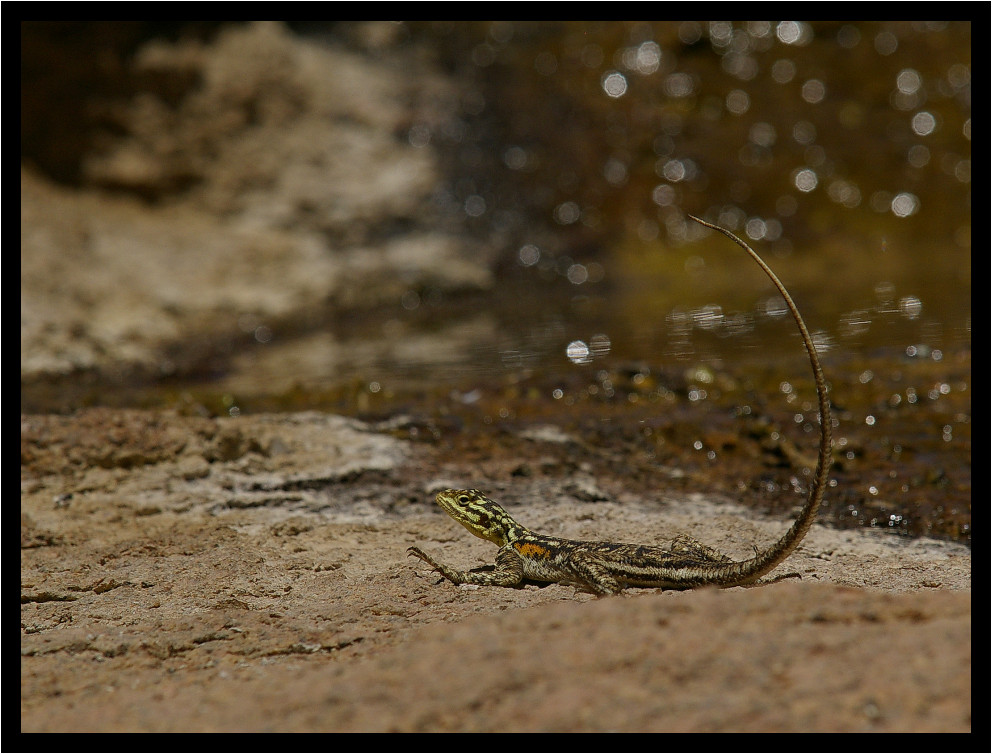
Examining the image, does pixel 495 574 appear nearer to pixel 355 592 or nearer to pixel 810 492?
pixel 355 592

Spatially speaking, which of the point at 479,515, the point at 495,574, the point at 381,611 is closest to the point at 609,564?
the point at 495,574

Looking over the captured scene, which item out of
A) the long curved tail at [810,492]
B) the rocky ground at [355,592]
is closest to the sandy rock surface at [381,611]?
the rocky ground at [355,592]

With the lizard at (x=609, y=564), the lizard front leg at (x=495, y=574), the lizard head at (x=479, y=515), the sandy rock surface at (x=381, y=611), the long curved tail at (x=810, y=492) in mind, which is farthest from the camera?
the lizard head at (x=479, y=515)

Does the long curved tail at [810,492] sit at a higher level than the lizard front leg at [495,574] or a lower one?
higher

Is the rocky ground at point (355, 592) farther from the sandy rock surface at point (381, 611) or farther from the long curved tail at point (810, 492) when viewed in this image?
the long curved tail at point (810, 492)

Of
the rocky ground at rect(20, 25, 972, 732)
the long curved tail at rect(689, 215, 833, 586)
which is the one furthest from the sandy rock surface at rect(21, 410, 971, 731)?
the long curved tail at rect(689, 215, 833, 586)

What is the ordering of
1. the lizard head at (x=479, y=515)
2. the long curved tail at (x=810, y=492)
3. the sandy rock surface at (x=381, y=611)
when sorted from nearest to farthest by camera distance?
the sandy rock surface at (x=381, y=611)
the long curved tail at (x=810, y=492)
the lizard head at (x=479, y=515)

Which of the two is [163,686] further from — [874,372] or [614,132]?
[614,132]

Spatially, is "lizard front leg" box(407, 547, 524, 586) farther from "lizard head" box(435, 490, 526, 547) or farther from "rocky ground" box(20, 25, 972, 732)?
"lizard head" box(435, 490, 526, 547)
